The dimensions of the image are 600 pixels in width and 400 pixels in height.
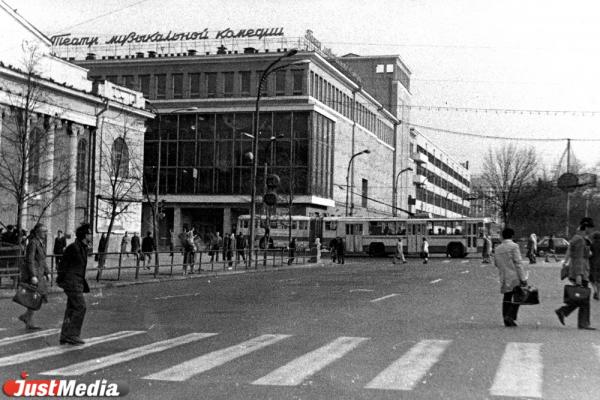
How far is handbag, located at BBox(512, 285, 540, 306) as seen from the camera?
13.7 metres

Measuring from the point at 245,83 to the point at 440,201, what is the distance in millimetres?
71319

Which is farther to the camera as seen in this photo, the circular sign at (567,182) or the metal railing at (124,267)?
the circular sign at (567,182)

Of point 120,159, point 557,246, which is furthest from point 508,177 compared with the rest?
point 120,159

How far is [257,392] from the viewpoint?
7781mm

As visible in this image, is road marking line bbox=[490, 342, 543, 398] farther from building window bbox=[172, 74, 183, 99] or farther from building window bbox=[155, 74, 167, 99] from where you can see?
building window bbox=[155, 74, 167, 99]

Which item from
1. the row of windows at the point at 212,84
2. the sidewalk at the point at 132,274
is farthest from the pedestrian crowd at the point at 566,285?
the row of windows at the point at 212,84

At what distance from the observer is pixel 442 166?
476 feet

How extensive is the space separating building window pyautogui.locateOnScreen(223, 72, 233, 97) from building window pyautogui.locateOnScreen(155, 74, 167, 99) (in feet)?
18.5

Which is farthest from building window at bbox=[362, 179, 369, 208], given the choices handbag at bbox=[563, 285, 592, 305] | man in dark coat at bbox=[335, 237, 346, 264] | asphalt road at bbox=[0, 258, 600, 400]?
handbag at bbox=[563, 285, 592, 305]

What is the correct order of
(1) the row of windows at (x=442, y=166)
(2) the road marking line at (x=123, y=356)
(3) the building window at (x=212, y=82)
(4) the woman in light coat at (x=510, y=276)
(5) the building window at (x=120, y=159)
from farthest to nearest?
(1) the row of windows at (x=442, y=166) → (3) the building window at (x=212, y=82) → (5) the building window at (x=120, y=159) → (4) the woman in light coat at (x=510, y=276) → (2) the road marking line at (x=123, y=356)

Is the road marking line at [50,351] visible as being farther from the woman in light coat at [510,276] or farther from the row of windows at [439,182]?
the row of windows at [439,182]

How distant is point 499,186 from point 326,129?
58.2 ft

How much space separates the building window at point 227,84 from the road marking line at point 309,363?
212ft

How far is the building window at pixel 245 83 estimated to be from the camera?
74500 millimetres
